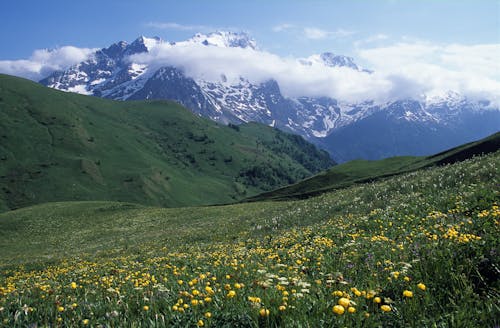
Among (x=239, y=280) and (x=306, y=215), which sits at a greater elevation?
(x=239, y=280)

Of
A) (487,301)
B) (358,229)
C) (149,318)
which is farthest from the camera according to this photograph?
(358,229)

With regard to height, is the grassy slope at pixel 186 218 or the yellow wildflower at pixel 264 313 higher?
the yellow wildflower at pixel 264 313

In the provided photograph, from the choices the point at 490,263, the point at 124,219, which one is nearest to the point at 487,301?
the point at 490,263

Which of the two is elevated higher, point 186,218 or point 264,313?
point 264,313

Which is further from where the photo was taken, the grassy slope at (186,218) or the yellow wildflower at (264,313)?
the grassy slope at (186,218)

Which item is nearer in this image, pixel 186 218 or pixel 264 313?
pixel 264 313

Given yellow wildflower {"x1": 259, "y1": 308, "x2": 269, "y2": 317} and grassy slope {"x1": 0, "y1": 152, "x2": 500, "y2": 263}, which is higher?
yellow wildflower {"x1": 259, "y1": 308, "x2": 269, "y2": 317}

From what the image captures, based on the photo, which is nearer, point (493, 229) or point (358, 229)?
point (493, 229)

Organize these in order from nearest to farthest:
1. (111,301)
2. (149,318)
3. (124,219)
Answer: (149,318), (111,301), (124,219)

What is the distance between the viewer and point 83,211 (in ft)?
225

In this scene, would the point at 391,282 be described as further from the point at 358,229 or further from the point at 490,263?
the point at 358,229

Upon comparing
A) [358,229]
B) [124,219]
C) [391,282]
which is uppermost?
[391,282]

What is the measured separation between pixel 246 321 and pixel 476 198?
1203 cm

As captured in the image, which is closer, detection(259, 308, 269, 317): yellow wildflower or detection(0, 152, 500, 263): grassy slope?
detection(259, 308, 269, 317): yellow wildflower
